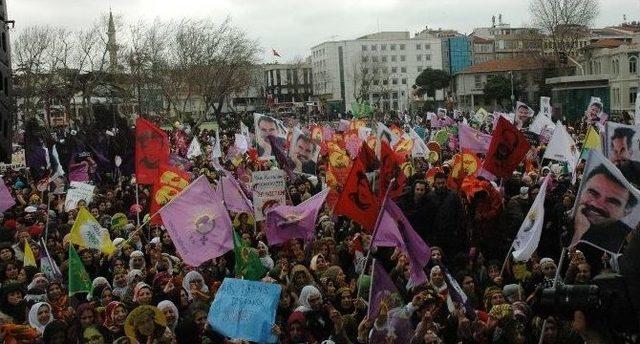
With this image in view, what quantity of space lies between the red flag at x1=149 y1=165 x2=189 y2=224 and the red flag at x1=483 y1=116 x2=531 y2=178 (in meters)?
4.12

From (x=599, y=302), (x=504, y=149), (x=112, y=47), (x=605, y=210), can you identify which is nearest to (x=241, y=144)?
(x=504, y=149)

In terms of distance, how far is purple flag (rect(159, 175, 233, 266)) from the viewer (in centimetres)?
906

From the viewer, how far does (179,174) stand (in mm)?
12281

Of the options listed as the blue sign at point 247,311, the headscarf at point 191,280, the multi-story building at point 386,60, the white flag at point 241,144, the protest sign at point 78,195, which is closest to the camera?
the blue sign at point 247,311

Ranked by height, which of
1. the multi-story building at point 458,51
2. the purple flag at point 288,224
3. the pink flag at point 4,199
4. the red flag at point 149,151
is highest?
the multi-story building at point 458,51

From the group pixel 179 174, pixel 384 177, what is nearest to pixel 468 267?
pixel 384 177

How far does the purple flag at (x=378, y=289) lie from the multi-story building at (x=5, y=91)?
2898 mm

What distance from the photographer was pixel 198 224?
364 inches

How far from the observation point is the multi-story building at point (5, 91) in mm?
5539

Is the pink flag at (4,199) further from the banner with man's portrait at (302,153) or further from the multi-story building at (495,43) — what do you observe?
the multi-story building at (495,43)

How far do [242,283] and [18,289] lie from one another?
261cm

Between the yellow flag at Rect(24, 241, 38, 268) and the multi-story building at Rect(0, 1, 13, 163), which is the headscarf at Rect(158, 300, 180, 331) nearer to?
the multi-story building at Rect(0, 1, 13, 163)

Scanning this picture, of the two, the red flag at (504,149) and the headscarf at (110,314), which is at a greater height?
the red flag at (504,149)

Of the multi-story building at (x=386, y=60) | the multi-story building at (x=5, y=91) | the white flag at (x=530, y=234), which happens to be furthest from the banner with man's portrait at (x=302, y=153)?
the multi-story building at (x=386, y=60)
